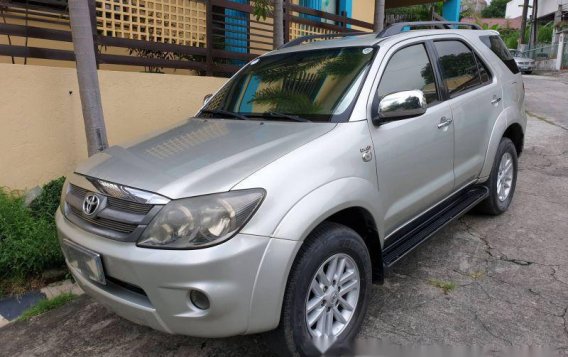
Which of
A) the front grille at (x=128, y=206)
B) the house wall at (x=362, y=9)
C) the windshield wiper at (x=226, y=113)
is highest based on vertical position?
the house wall at (x=362, y=9)

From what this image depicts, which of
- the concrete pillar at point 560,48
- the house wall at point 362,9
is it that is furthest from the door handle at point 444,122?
the concrete pillar at point 560,48

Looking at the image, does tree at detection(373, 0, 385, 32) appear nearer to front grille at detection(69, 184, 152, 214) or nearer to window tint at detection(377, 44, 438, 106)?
window tint at detection(377, 44, 438, 106)

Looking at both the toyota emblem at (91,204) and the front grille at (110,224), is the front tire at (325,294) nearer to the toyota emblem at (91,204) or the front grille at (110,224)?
the front grille at (110,224)

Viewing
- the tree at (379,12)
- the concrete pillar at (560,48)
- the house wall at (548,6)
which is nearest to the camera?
the tree at (379,12)

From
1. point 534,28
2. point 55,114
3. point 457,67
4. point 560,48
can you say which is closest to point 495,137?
point 457,67

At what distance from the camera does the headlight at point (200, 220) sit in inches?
82.7

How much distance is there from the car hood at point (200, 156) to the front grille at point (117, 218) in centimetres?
10

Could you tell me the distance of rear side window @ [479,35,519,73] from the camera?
4590mm

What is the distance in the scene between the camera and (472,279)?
3445 millimetres

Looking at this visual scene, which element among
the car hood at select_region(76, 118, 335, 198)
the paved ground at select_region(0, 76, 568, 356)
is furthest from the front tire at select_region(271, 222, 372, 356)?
the car hood at select_region(76, 118, 335, 198)

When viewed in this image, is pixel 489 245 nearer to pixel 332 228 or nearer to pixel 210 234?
pixel 332 228

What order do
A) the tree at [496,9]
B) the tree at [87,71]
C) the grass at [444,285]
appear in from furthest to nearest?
1. the tree at [496,9]
2. the tree at [87,71]
3. the grass at [444,285]

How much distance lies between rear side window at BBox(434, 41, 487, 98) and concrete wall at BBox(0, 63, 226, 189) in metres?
2.87

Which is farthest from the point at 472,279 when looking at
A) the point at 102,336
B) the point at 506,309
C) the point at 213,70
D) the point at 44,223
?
the point at 213,70
